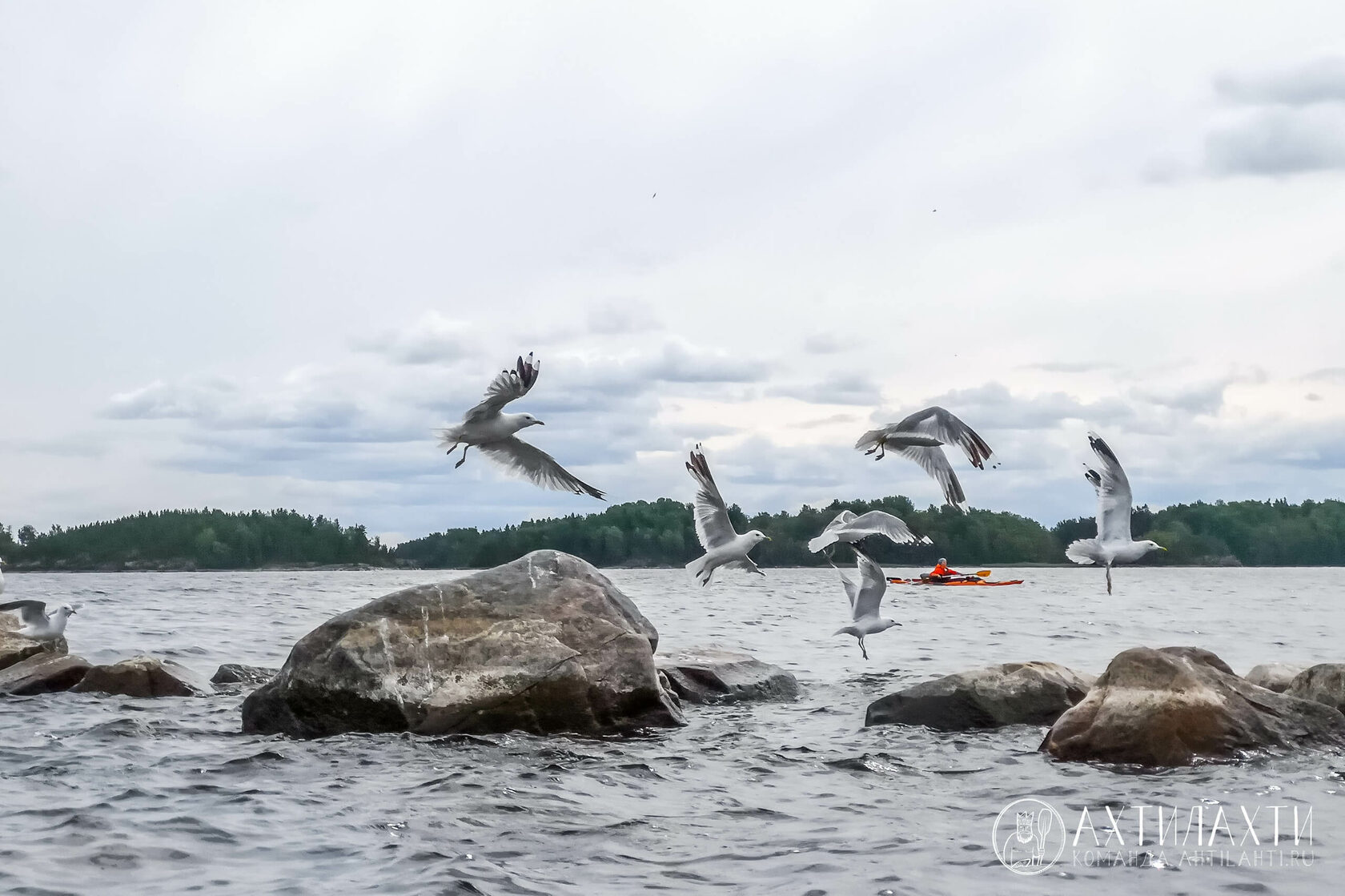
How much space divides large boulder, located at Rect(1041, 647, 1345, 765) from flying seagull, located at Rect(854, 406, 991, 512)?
3299 mm

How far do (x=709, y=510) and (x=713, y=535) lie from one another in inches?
12.3

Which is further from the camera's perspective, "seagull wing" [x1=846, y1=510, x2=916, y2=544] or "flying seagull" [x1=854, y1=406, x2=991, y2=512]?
"seagull wing" [x1=846, y1=510, x2=916, y2=544]

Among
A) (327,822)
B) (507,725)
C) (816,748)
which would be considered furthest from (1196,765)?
(327,822)

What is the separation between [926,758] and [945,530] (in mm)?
67376

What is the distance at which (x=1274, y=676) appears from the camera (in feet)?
39.6

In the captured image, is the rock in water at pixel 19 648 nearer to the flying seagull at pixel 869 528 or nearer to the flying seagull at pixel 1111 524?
the flying seagull at pixel 869 528

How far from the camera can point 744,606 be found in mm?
39594

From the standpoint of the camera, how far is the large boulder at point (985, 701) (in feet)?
36.9

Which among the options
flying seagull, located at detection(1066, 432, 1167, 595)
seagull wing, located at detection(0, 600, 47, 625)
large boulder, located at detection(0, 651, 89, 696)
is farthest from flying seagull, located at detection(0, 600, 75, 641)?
flying seagull, located at detection(1066, 432, 1167, 595)

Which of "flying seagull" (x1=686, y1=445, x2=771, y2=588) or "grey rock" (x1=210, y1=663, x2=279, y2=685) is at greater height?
"flying seagull" (x1=686, y1=445, x2=771, y2=588)

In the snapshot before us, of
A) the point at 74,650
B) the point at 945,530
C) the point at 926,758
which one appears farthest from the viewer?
the point at 945,530

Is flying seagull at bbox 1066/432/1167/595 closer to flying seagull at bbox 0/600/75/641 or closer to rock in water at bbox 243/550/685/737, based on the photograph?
rock in water at bbox 243/550/685/737

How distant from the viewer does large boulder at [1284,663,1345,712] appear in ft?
35.9

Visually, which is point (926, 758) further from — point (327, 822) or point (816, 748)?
point (327, 822)
